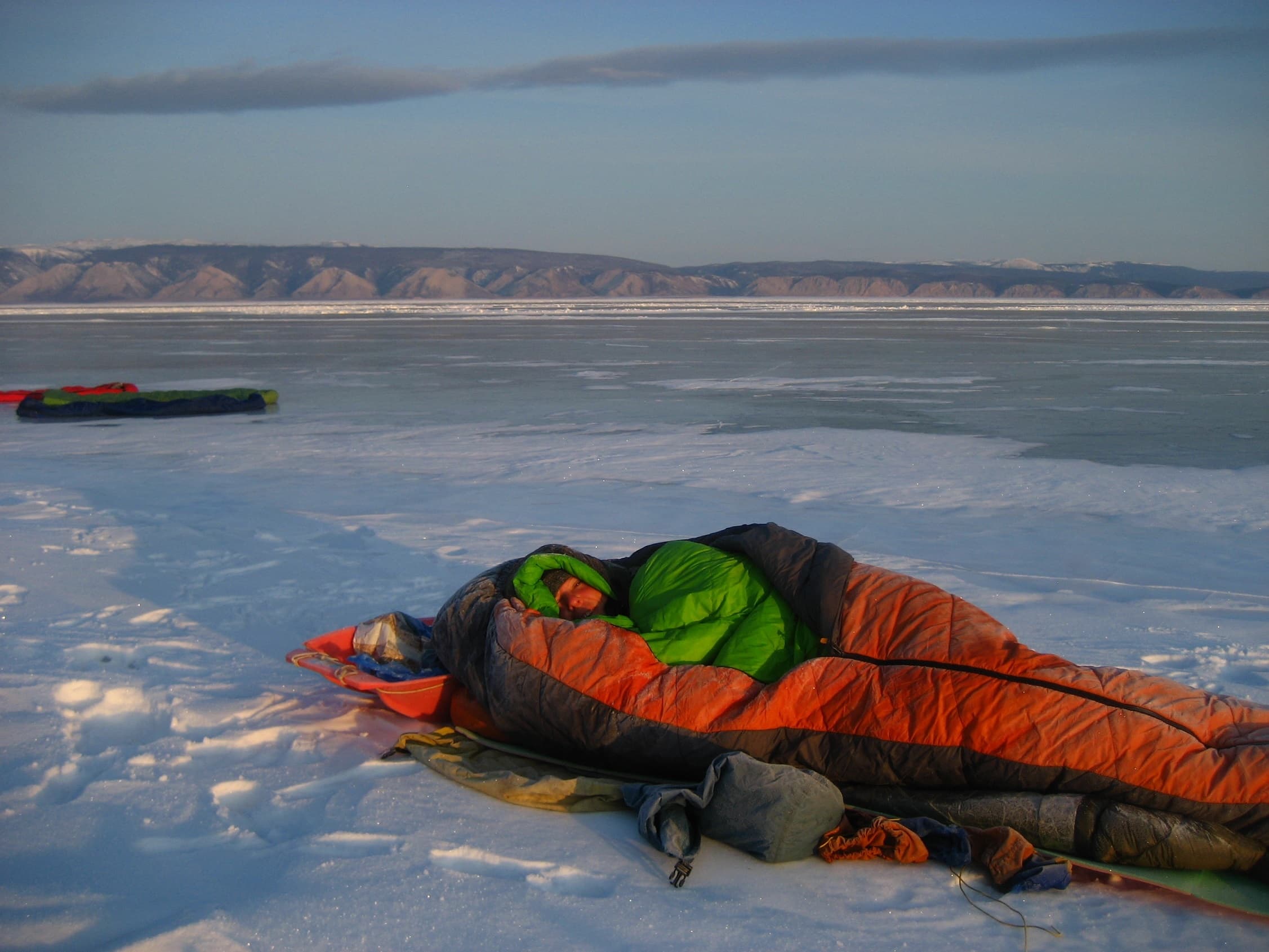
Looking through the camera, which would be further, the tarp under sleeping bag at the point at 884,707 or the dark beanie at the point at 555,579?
the dark beanie at the point at 555,579

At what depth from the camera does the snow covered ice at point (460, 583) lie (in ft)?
7.15

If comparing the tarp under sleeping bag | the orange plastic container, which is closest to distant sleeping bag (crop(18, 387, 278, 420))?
the orange plastic container

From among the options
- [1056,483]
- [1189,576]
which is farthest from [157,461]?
[1189,576]

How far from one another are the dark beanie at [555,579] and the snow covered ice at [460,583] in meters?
0.57

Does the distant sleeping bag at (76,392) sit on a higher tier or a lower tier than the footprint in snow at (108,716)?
higher

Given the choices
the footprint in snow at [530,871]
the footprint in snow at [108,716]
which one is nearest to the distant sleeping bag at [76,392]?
the footprint in snow at [108,716]

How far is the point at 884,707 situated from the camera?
8.27ft

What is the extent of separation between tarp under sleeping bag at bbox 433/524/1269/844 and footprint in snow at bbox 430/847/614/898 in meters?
0.39

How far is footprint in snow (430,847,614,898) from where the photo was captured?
2.27 meters

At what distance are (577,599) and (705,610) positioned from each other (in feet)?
1.39

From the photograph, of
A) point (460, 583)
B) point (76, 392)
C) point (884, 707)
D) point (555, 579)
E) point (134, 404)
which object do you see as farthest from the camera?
point (76, 392)

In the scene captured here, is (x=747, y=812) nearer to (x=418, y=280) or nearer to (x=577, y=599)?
(x=577, y=599)

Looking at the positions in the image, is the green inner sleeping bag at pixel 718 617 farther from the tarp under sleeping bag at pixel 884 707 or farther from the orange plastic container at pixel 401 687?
the orange plastic container at pixel 401 687

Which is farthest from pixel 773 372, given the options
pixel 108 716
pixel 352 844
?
pixel 352 844
